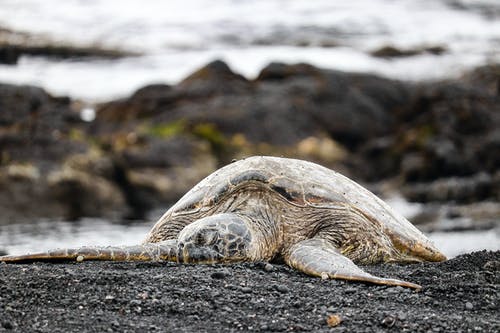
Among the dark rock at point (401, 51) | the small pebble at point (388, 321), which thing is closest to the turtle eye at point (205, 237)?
the small pebble at point (388, 321)

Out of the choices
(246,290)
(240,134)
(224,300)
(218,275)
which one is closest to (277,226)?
(218,275)

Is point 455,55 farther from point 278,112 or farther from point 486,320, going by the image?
point 486,320

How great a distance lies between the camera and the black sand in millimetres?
4312

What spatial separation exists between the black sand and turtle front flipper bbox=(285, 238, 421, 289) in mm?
51

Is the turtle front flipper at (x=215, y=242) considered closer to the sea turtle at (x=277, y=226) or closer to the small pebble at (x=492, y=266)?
the sea turtle at (x=277, y=226)

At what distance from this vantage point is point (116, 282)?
5031 millimetres

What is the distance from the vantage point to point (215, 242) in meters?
5.80

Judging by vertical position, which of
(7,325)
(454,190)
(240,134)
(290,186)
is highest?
(240,134)

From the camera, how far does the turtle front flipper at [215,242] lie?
19.0 feet

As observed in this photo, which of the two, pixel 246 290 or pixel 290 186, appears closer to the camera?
pixel 246 290

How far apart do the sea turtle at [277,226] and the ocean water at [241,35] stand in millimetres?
21092

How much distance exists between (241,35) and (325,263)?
3235 centimetres

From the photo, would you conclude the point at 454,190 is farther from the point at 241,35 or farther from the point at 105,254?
the point at 241,35

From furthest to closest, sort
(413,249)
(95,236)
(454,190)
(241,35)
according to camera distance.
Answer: (241,35) → (454,190) → (95,236) → (413,249)
